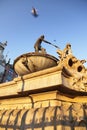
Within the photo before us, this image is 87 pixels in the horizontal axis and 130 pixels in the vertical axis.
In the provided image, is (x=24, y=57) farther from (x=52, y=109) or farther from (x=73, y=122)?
(x=73, y=122)

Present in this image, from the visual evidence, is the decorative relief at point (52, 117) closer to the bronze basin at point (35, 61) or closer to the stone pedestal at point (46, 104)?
the stone pedestal at point (46, 104)

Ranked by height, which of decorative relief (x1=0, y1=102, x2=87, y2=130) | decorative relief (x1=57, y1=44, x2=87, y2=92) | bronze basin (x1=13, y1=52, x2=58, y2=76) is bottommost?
decorative relief (x1=0, y1=102, x2=87, y2=130)

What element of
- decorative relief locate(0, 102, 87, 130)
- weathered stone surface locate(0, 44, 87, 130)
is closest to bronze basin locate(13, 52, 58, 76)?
weathered stone surface locate(0, 44, 87, 130)

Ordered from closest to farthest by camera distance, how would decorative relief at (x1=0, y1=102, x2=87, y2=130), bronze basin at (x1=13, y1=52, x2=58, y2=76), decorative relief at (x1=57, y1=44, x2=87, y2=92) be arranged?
1. decorative relief at (x1=0, y1=102, x2=87, y2=130)
2. decorative relief at (x1=57, y1=44, x2=87, y2=92)
3. bronze basin at (x1=13, y1=52, x2=58, y2=76)

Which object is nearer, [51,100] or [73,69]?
[51,100]

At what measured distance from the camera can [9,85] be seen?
841cm

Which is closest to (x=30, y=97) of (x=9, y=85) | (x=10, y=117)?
(x=10, y=117)

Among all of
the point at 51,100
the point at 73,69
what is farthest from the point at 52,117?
the point at 73,69

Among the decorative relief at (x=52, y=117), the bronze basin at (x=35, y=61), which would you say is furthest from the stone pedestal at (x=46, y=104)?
the bronze basin at (x=35, y=61)

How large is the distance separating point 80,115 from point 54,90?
113cm

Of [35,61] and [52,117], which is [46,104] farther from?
[35,61]

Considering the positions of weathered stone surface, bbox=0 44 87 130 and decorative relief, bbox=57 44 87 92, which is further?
decorative relief, bbox=57 44 87 92

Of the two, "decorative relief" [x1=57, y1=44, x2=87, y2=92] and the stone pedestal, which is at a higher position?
"decorative relief" [x1=57, y1=44, x2=87, y2=92]

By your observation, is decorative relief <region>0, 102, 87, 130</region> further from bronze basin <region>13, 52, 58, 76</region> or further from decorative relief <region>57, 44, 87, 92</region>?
bronze basin <region>13, 52, 58, 76</region>
